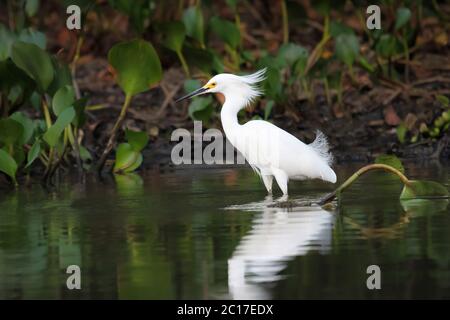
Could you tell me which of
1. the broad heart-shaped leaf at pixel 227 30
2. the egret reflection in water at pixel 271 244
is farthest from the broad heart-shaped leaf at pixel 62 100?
the broad heart-shaped leaf at pixel 227 30

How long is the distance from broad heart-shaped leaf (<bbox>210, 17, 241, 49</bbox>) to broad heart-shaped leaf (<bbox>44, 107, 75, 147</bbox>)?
3348 millimetres

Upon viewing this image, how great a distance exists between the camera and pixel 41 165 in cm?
1355

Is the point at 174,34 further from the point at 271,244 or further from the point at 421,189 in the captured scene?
the point at 271,244

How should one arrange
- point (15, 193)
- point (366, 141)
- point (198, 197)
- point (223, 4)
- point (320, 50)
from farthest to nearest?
point (223, 4) → point (320, 50) → point (366, 141) → point (15, 193) → point (198, 197)

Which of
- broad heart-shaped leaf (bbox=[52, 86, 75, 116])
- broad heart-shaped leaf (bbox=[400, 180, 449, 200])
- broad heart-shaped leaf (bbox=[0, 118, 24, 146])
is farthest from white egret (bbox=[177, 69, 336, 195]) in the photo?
broad heart-shaped leaf (bbox=[0, 118, 24, 146])

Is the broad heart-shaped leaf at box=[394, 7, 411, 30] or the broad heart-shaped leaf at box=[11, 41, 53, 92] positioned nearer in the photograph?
the broad heart-shaped leaf at box=[11, 41, 53, 92]

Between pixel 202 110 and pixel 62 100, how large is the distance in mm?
2047

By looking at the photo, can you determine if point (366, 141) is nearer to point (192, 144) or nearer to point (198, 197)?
point (192, 144)

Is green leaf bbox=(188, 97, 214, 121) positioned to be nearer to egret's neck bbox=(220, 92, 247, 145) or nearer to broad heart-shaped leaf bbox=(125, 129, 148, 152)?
broad heart-shaped leaf bbox=(125, 129, 148, 152)

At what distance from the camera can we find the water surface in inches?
270

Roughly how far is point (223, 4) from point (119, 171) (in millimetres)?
8360

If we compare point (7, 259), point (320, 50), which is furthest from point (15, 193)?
point (320, 50)

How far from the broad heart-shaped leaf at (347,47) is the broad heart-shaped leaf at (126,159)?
2799mm

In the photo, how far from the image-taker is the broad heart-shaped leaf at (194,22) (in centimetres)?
1460
